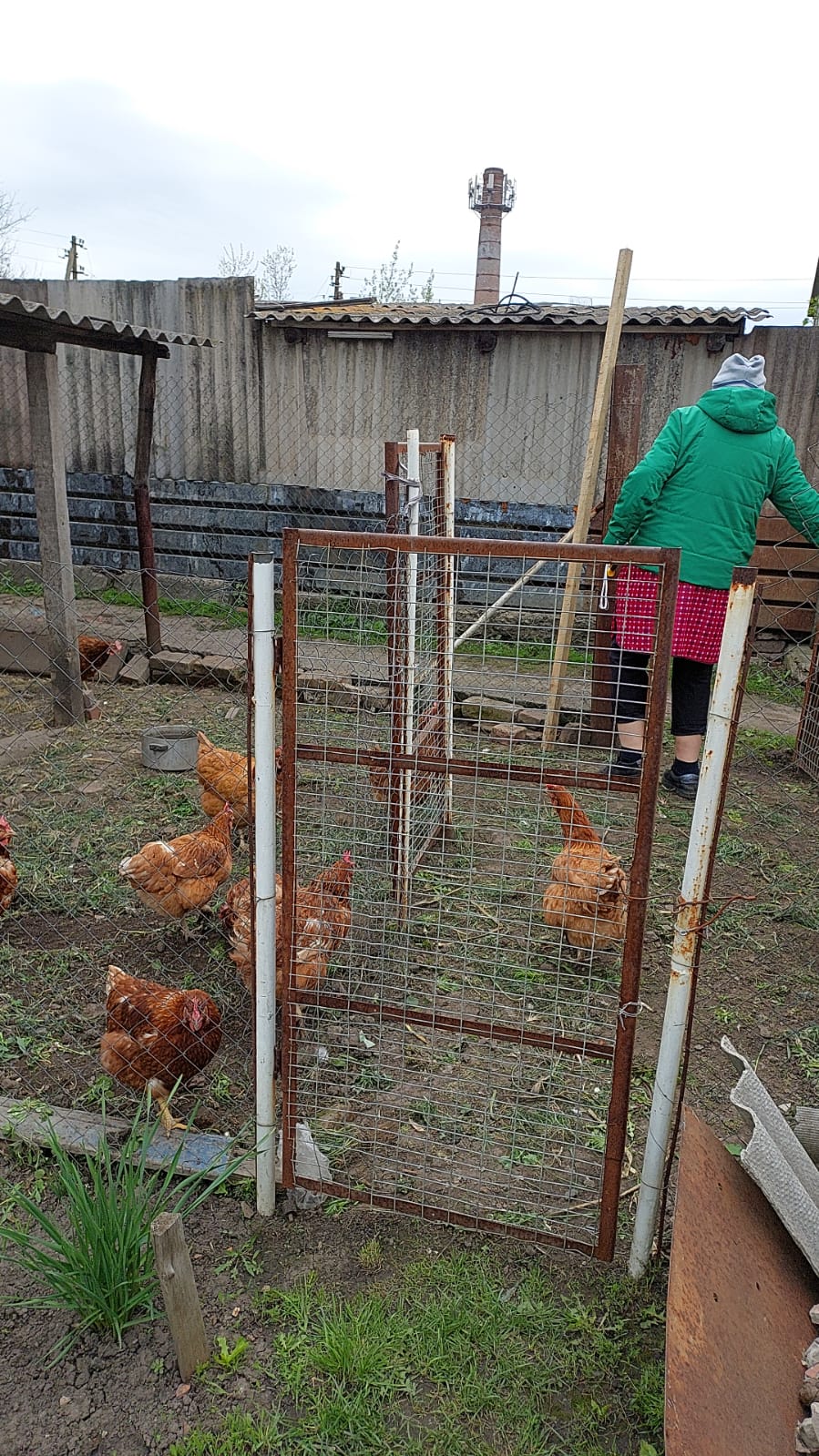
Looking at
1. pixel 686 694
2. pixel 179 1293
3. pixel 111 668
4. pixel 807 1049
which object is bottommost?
pixel 807 1049

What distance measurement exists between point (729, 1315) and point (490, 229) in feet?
55.9

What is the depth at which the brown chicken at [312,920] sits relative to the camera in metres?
2.71

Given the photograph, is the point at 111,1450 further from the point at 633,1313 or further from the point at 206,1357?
the point at 633,1313

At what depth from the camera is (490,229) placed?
15719 mm

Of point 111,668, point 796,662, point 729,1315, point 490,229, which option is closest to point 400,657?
point 729,1315

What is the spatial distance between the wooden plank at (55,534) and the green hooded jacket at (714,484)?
134 inches

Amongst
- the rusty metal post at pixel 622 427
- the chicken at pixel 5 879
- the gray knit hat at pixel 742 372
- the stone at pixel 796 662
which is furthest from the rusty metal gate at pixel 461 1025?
the stone at pixel 796 662

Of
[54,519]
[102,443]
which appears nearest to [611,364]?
[54,519]

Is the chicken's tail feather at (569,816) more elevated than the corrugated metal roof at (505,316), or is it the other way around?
the corrugated metal roof at (505,316)

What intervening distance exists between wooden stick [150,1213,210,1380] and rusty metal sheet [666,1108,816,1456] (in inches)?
35.5

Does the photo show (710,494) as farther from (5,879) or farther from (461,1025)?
(5,879)

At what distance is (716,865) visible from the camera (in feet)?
13.7

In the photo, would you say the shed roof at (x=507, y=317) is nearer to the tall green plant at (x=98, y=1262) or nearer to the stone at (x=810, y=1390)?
the tall green plant at (x=98, y=1262)

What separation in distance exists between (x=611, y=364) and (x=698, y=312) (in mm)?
2895
